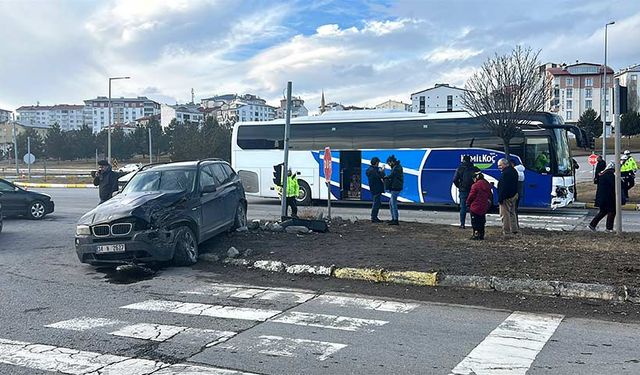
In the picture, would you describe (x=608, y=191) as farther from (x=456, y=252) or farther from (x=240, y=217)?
(x=240, y=217)

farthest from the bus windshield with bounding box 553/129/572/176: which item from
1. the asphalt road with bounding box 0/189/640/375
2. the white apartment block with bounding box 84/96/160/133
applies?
the white apartment block with bounding box 84/96/160/133

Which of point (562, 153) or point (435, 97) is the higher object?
point (435, 97)

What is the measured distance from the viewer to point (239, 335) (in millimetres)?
6188

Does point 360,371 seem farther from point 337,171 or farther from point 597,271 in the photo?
point 337,171

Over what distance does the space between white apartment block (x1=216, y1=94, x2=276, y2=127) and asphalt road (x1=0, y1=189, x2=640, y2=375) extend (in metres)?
113

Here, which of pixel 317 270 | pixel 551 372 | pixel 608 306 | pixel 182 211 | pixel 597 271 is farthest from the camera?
pixel 182 211

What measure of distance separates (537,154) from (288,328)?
15.2 metres

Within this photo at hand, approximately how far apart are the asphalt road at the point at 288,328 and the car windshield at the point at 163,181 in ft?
6.30

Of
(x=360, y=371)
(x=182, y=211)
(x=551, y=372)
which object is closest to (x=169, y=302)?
(x=182, y=211)

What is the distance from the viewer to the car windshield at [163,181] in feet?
35.8

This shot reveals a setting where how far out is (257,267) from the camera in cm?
1007

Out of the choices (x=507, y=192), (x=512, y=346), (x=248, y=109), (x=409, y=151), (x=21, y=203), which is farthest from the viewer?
(x=248, y=109)

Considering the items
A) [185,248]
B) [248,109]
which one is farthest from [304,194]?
[248,109]

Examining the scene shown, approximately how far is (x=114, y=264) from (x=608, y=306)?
24.8 ft
